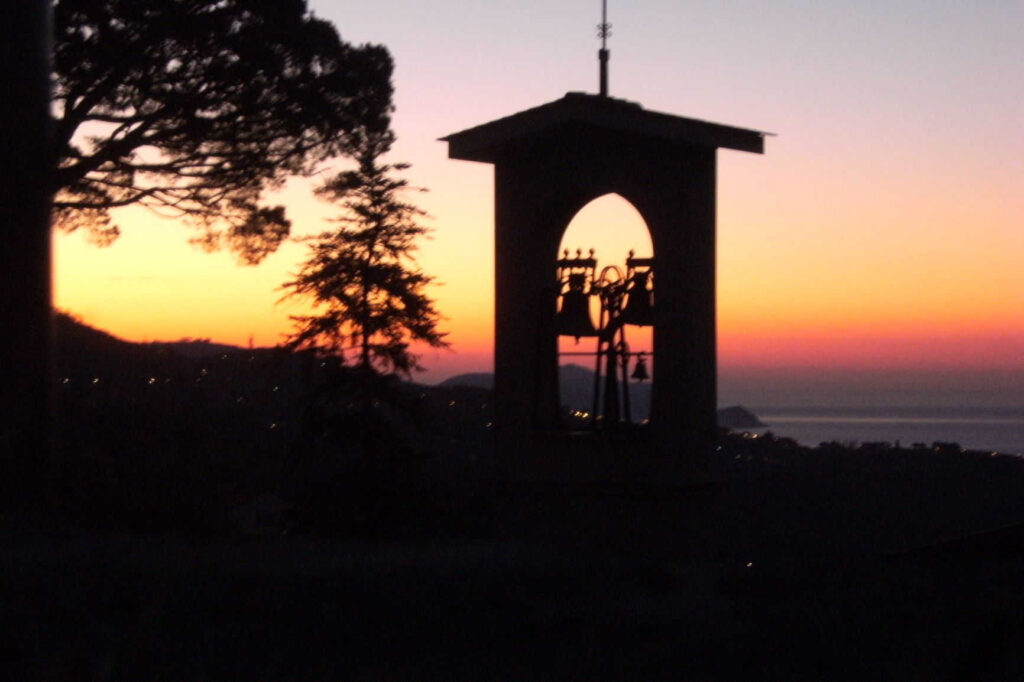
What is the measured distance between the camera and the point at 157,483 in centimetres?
1162

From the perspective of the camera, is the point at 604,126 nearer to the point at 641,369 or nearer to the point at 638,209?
the point at 638,209

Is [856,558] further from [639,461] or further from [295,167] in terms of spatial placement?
[295,167]

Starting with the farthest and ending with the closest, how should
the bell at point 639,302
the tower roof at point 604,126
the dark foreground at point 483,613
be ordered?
the bell at point 639,302
the tower roof at point 604,126
the dark foreground at point 483,613

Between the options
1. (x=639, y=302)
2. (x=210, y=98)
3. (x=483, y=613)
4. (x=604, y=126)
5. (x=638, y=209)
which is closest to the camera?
(x=483, y=613)

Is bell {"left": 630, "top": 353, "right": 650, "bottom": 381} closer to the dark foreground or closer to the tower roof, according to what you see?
the tower roof

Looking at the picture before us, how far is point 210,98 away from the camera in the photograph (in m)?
15.2

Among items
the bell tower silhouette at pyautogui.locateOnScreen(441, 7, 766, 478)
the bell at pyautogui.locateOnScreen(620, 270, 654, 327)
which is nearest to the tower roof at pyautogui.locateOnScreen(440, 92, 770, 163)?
the bell tower silhouette at pyautogui.locateOnScreen(441, 7, 766, 478)

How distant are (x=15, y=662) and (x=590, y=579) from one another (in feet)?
12.5

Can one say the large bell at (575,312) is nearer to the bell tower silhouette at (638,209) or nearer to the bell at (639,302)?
the bell tower silhouette at (638,209)

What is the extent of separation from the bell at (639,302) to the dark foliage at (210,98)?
5478 millimetres

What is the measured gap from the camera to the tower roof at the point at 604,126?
10.2 metres

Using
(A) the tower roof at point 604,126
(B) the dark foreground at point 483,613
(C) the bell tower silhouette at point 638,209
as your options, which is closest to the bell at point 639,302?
(C) the bell tower silhouette at point 638,209

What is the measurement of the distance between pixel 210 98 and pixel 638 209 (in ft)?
21.0

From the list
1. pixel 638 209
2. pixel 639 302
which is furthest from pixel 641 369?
pixel 638 209
